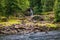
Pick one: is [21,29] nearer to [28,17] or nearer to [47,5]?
[28,17]

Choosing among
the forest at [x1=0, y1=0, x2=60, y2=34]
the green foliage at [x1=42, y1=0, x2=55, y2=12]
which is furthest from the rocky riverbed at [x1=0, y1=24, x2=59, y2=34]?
the green foliage at [x1=42, y1=0, x2=55, y2=12]

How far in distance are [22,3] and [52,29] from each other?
20.0 metres

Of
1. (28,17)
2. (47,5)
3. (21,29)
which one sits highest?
(21,29)

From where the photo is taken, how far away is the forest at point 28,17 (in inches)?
2255

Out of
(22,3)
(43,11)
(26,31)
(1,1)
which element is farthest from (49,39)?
(43,11)

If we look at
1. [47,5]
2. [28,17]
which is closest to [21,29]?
[28,17]

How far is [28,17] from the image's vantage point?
78125 mm

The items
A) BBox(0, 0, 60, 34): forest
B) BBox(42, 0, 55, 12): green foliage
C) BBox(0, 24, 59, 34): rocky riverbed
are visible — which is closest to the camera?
BBox(0, 24, 59, 34): rocky riverbed

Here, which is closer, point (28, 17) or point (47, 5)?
point (28, 17)

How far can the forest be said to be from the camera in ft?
188

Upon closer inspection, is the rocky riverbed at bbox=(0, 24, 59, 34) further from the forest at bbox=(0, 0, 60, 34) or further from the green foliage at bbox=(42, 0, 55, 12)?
the green foliage at bbox=(42, 0, 55, 12)

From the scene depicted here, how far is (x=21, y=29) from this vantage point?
5669 cm

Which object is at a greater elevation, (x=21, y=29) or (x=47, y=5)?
(x=21, y=29)

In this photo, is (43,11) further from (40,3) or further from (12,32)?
(12,32)
